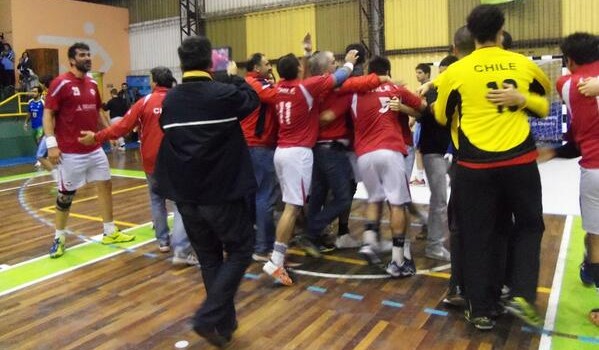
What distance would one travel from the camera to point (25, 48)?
19.0 metres

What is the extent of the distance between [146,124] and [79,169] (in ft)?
3.26

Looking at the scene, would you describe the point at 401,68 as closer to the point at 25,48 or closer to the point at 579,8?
the point at 579,8

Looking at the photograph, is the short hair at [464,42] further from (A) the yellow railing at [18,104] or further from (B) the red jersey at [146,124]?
(A) the yellow railing at [18,104]

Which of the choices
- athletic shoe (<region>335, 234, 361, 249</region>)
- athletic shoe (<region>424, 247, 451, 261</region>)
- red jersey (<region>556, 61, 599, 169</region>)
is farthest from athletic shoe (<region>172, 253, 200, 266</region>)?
red jersey (<region>556, 61, 599, 169</region>)

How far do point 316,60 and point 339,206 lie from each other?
1403mm

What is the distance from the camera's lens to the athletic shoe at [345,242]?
18.6 feet

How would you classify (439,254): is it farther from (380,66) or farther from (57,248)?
(57,248)

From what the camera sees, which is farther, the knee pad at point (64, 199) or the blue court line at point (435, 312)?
the knee pad at point (64, 199)

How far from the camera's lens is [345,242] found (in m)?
5.67

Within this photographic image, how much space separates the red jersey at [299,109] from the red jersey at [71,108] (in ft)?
7.15

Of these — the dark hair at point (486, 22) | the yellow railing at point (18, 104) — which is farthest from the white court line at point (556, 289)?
the yellow railing at point (18, 104)

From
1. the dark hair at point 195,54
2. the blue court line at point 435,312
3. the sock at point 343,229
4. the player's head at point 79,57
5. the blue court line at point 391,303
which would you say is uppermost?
the player's head at point 79,57

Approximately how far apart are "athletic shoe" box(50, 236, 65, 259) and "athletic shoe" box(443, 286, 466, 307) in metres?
3.92

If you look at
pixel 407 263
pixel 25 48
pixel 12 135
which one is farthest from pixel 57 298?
pixel 25 48
